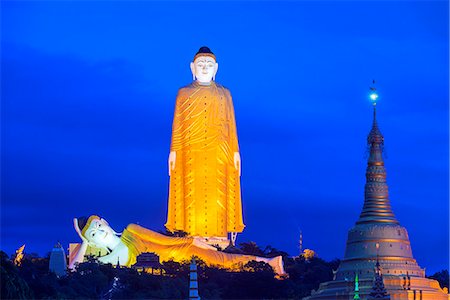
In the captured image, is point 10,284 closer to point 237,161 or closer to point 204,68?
point 237,161

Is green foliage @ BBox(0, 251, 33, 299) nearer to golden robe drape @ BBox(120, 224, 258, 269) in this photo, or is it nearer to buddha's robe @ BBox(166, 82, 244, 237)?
golden robe drape @ BBox(120, 224, 258, 269)

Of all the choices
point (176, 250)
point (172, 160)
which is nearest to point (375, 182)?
point (176, 250)

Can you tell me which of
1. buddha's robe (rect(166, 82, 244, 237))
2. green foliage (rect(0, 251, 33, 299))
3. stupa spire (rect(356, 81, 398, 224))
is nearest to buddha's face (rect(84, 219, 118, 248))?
buddha's robe (rect(166, 82, 244, 237))

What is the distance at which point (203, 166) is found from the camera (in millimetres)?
72562

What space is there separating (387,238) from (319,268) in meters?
14.3

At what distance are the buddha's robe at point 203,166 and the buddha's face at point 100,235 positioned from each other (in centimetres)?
551

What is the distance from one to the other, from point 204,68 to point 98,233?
11.3m

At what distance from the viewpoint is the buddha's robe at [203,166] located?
72.4m

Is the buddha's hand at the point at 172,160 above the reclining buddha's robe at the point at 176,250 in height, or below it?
above

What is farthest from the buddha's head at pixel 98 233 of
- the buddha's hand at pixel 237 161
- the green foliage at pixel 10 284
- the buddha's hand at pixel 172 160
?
the green foliage at pixel 10 284

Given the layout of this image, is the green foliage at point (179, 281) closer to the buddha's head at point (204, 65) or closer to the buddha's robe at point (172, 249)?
the buddha's robe at point (172, 249)

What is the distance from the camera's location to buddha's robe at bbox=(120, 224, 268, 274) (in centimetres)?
6700

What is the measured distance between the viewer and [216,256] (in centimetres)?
6700

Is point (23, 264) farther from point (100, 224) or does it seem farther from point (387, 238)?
point (387, 238)
